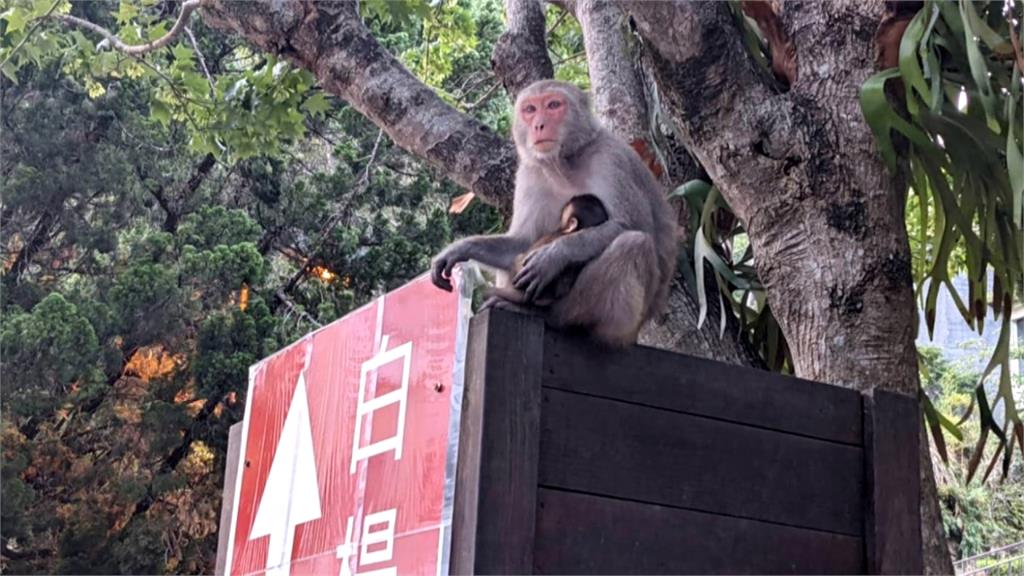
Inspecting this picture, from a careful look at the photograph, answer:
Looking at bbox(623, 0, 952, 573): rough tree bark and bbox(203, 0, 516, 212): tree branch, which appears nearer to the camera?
bbox(623, 0, 952, 573): rough tree bark

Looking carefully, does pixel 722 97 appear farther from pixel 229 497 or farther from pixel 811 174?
pixel 229 497

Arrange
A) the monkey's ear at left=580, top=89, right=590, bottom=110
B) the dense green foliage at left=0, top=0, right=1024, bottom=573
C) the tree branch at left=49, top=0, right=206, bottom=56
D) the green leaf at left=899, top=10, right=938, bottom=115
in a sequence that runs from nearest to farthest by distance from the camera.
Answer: the green leaf at left=899, top=10, right=938, bottom=115, the monkey's ear at left=580, top=89, right=590, bottom=110, the tree branch at left=49, top=0, right=206, bottom=56, the dense green foliage at left=0, top=0, right=1024, bottom=573

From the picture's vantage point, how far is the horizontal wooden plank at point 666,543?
2225 mm

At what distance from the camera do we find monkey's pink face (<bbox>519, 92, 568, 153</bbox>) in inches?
130

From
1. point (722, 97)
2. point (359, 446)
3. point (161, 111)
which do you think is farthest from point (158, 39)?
point (359, 446)

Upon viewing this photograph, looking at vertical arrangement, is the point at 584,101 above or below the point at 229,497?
above

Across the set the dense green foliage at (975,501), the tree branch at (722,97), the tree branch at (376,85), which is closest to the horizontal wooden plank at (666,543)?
the tree branch at (722,97)

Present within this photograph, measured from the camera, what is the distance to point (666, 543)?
92.7 inches

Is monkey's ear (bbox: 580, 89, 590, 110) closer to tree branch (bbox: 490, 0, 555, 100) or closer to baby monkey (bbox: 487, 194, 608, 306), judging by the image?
baby monkey (bbox: 487, 194, 608, 306)

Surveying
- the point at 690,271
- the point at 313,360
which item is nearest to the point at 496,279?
the point at 313,360

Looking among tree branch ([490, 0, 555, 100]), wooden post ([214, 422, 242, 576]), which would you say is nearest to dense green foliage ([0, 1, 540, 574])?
tree branch ([490, 0, 555, 100])

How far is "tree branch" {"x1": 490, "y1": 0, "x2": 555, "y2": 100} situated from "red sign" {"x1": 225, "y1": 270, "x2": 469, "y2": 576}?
186cm

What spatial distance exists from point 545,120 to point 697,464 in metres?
1.25

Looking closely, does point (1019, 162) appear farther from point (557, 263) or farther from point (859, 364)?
point (557, 263)
